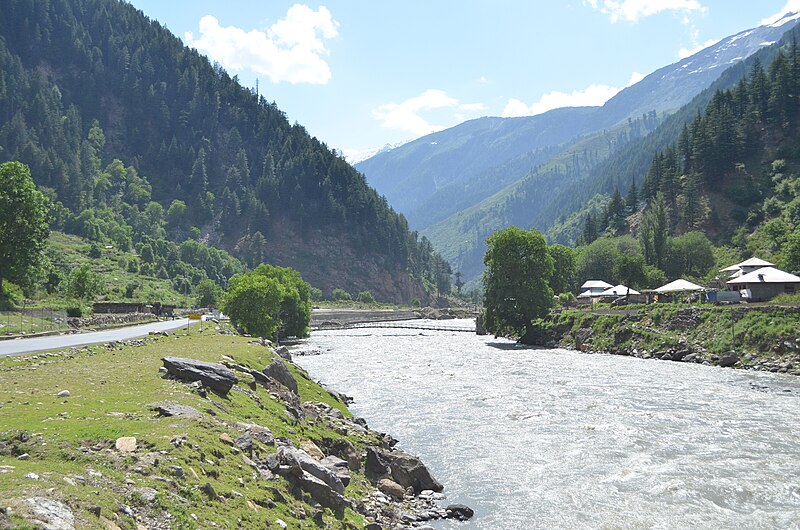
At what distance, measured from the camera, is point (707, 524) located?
21.0 meters

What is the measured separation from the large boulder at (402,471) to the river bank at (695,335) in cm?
4590

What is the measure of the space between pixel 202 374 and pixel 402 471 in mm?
8612

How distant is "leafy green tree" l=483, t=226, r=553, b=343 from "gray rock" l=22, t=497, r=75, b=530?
316ft

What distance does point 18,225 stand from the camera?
73.4 meters

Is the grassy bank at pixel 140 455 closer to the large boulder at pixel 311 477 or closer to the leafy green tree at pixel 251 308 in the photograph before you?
the large boulder at pixel 311 477

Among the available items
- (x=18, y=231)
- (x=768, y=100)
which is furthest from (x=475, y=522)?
(x=768, y=100)

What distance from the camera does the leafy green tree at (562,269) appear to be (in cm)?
15850

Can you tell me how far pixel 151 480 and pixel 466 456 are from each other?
62.3 ft

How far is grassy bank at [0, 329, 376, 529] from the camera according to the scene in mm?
11383

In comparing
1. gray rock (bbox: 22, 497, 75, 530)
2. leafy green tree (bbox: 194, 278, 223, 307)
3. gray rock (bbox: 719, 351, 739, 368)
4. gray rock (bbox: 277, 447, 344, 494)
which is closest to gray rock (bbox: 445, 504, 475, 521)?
gray rock (bbox: 277, 447, 344, 494)

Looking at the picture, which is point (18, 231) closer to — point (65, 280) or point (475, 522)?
point (65, 280)

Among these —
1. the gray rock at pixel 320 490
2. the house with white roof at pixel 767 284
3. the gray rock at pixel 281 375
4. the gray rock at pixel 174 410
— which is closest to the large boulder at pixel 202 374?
the gray rock at pixel 174 410

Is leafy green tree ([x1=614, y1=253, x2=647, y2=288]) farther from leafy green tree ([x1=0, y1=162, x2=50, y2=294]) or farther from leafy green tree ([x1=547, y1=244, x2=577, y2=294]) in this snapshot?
leafy green tree ([x1=0, y1=162, x2=50, y2=294])

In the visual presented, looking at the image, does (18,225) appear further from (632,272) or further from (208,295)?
(632,272)
